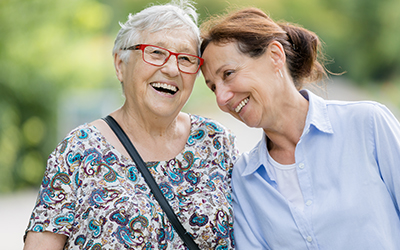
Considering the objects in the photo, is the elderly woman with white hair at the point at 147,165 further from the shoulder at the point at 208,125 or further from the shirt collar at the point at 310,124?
the shirt collar at the point at 310,124

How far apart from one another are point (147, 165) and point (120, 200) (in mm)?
283

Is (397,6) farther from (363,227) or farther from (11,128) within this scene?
(363,227)

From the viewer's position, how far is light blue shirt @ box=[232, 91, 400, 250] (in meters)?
2.00

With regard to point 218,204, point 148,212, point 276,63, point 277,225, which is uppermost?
point 276,63

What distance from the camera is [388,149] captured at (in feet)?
6.50

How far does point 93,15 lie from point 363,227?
768cm

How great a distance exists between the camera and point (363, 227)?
2.00 m

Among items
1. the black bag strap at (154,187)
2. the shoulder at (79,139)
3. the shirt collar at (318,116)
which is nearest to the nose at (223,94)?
the shirt collar at (318,116)

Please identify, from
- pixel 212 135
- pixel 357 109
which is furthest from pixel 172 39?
pixel 357 109

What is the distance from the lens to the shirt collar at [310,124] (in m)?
2.21

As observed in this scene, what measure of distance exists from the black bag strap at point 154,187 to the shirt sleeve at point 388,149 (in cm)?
100

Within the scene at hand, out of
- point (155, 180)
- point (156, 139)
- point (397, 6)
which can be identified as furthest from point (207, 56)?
point (397, 6)

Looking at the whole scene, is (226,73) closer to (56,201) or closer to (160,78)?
(160,78)

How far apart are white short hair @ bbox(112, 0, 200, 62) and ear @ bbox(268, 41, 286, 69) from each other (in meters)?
0.44
